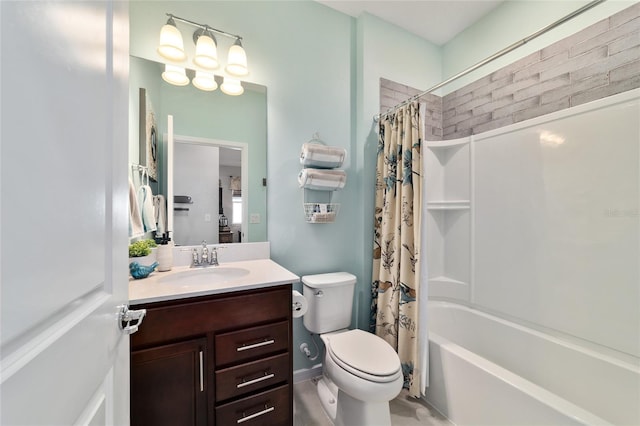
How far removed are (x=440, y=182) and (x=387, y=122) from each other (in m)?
0.84

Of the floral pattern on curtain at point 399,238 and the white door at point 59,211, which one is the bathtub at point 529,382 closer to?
the floral pattern on curtain at point 399,238

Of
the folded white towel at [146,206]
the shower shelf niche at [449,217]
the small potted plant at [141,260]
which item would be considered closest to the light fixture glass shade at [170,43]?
the folded white towel at [146,206]

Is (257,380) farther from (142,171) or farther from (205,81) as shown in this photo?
(205,81)

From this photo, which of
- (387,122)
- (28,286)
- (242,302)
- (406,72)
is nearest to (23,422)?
(28,286)

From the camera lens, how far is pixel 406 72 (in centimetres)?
216

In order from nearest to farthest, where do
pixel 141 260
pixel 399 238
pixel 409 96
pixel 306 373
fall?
pixel 141 260
pixel 399 238
pixel 306 373
pixel 409 96

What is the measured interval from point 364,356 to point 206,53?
6.53 ft

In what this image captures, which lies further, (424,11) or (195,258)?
(424,11)

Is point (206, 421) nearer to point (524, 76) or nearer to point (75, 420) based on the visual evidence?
point (75, 420)

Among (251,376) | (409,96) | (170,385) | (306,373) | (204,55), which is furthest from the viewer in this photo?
(409,96)

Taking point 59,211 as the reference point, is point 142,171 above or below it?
above

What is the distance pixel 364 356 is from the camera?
133cm

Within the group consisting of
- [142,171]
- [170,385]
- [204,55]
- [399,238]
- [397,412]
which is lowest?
[397,412]

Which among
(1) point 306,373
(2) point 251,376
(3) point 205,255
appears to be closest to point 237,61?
(3) point 205,255
